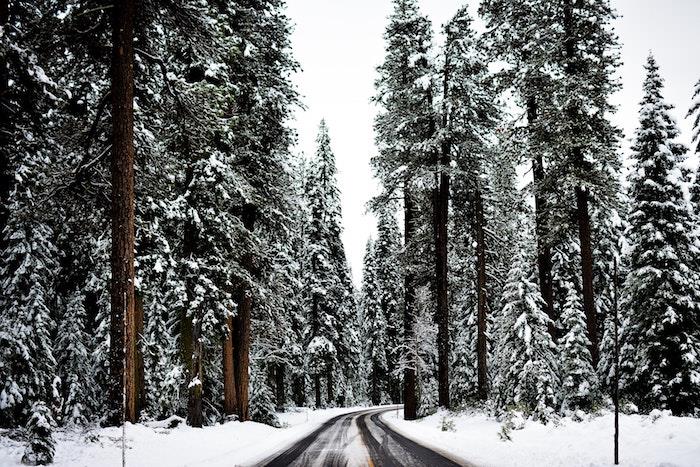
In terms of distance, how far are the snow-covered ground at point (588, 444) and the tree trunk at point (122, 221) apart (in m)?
7.13

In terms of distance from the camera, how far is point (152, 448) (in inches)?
399

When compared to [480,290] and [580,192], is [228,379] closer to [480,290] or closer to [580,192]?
[480,290]

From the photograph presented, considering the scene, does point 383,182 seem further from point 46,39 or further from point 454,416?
point 46,39

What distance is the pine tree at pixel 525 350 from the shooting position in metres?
17.8

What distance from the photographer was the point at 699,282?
1759 centimetres

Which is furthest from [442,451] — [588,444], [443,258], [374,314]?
[374,314]

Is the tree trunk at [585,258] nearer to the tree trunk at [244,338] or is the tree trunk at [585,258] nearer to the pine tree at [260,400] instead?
the tree trunk at [244,338]

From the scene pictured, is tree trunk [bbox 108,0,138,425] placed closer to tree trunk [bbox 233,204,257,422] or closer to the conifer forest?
the conifer forest

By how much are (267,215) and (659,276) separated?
15524 millimetres

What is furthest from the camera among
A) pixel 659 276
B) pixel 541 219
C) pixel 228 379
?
pixel 541 219

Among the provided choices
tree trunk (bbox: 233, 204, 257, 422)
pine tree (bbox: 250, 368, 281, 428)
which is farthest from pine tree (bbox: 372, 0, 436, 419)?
pine tree (bbox: 250, 368, 281, 428)

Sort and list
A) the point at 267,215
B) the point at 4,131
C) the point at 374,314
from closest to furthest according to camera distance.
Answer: the point at 4,131
the point at 267,215
the point at 374,314

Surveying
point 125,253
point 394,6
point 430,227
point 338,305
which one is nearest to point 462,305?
point 338,305

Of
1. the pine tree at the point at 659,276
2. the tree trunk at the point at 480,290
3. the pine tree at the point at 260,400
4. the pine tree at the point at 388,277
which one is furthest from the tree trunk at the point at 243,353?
the pine tree at the point at 388,277
